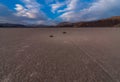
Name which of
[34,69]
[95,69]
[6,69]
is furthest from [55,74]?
[6,69]

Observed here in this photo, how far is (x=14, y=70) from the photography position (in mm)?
3727

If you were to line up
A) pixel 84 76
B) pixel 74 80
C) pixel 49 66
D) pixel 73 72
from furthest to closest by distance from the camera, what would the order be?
pixel 49 66 → pixel 73 72 → pixel 84 76 → pixel 74 80

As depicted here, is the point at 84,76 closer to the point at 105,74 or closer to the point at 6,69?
the point at 105,74

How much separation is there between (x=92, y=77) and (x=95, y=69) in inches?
25.4

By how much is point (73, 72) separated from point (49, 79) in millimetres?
943

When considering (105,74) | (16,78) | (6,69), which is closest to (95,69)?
(105,74)

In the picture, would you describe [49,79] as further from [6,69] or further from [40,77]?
[6,69]

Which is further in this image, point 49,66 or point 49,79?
point 49,66

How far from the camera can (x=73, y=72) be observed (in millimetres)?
3631

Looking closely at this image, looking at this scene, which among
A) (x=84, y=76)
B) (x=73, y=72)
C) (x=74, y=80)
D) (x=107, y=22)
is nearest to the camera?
(x=74, y=80)

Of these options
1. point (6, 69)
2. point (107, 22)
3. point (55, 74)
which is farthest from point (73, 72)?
point (107, 22)

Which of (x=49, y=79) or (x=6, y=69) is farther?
(x=6, y=69)

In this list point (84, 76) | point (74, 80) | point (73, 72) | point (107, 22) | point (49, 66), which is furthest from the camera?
point (107, 22)

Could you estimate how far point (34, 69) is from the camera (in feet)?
12.6
